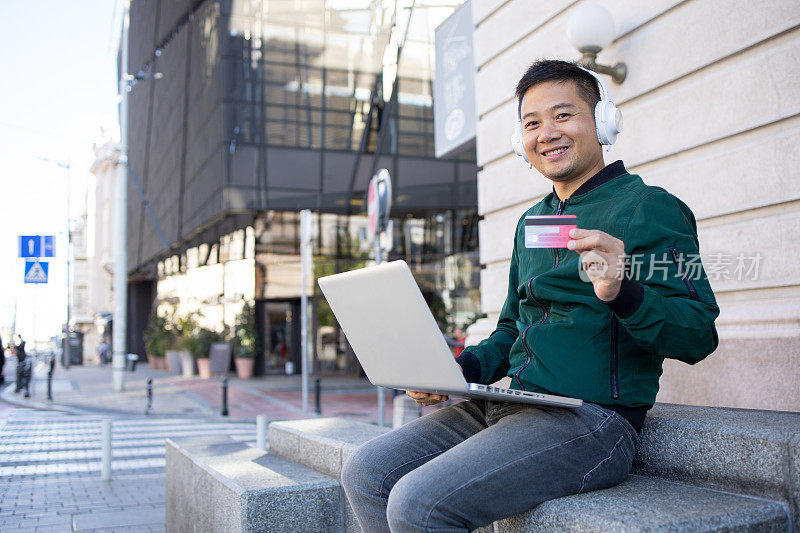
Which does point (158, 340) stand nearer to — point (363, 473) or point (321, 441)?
point (321, 441)

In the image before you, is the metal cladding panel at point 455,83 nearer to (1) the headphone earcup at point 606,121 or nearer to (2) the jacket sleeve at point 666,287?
(1) the headphone earcup at point 606,121

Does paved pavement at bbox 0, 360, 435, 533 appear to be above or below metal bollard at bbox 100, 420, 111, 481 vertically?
below

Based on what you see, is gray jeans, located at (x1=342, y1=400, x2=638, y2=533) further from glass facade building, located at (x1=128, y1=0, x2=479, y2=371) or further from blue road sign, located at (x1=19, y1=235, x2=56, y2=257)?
glass facade building, located at (x1=128, y1=0, x2=479, y2=371)

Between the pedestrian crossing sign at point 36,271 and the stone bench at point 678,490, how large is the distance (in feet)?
52.7

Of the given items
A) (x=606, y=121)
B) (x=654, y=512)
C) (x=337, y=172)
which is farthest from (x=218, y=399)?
(x=654, y=512)

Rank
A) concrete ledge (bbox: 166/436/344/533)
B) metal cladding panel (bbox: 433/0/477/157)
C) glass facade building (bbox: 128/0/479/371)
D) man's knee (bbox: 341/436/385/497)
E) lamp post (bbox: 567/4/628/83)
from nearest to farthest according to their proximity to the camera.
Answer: man's knee (bbox: 341/436/385/497) → concrete ledge (bbox: 166/436/344/533) → lamp post (bbox: 567/4/628/83) → metal cladding panel (bbox: 433/0/477/157) → glass facade building (bbox: 128/0/479/371)

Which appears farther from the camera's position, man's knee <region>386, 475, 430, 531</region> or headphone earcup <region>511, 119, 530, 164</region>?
headphone earcup <region>511, 119, 530, 164</region>

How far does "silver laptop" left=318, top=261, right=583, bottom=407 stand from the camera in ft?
6.43

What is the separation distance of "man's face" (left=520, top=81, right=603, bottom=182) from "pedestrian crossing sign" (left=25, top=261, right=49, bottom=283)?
17.5 meters

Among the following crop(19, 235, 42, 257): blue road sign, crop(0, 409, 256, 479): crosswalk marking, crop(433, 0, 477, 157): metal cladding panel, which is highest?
crop(433, 0, 477, 157): metal cladding panel

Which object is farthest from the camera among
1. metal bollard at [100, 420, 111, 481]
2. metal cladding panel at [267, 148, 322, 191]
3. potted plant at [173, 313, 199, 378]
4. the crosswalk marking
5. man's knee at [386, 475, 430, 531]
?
potted plant at [173, 313, 199, 378]

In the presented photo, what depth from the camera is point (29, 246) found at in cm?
1725

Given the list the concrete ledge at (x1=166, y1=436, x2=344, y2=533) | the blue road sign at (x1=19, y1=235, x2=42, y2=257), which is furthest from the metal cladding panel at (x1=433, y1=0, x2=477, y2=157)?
the blue road sign at (x1=19, y1=235, x2=42, y2=257)

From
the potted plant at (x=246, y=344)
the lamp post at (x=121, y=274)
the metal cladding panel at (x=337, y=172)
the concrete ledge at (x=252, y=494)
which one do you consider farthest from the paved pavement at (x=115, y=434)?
the metal cladding panel at (x=337, y=172)
